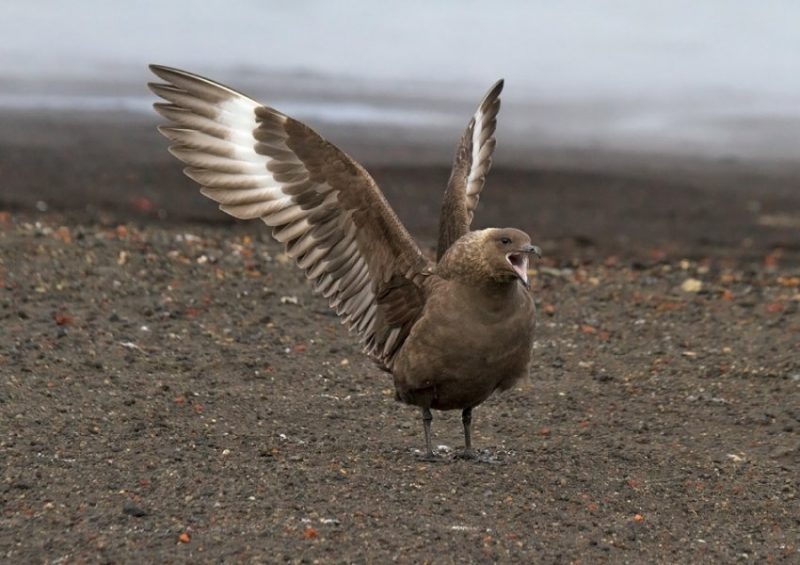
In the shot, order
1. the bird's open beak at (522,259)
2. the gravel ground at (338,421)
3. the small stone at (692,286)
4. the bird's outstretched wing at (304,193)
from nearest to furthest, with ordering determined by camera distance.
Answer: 1. the gravel ground at (338,421)
2. the bird's open beak at (522,259)
3. the bird's outstretched wing at (304,193)
4. the small stone at (692,286)

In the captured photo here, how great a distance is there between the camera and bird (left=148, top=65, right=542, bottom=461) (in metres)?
4.82

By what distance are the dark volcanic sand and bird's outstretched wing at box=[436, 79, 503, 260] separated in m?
0.92

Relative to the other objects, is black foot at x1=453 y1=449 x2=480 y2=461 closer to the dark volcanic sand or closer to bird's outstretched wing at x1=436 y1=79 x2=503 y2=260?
the dark volcanic sand

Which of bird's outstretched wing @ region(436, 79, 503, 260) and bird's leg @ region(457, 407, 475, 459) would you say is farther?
bird's outstretched wing @ region(436, 79, 503, 260)

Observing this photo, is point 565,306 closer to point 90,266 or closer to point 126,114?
point 90,266

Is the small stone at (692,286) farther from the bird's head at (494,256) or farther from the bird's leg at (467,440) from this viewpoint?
the bird's head at (494,256)

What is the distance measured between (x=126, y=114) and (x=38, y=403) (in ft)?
35.3

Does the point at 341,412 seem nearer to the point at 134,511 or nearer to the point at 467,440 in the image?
the point at 467,440

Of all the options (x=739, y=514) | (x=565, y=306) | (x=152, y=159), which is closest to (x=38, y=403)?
(x=739, y=514)

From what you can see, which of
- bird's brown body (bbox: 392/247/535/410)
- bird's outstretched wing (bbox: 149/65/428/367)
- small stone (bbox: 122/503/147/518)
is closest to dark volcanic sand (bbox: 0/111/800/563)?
small stone (bbox: 122/503/147/518)

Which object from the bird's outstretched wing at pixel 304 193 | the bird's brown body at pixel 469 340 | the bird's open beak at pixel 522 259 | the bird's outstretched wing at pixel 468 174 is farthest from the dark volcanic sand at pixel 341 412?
the bird's outstretched wing at pixel 468 174

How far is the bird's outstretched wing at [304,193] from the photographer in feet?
16.3

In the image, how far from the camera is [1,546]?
158 inches

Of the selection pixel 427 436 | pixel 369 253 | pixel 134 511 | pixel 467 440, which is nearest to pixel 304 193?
pixel 369 253
